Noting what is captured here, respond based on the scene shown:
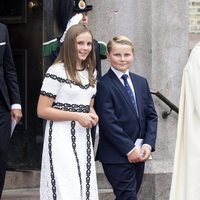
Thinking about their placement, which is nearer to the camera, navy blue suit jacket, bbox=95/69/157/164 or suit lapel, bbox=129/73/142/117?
navy blue suit jacket, bbox=95/69/157/164

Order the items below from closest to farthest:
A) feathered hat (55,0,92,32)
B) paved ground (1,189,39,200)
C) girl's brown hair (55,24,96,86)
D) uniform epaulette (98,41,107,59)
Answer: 1. girl's brown hair (55,24,96,86)
2. uniform epaulette (98,41,107,59)
3. feathered hat (55,0,92,32)
4. paved ground (1,189,39,200)

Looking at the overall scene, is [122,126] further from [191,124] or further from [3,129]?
[191,124]

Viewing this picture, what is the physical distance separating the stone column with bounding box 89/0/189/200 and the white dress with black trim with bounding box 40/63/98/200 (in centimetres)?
214

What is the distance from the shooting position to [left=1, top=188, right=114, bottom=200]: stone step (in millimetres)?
7613

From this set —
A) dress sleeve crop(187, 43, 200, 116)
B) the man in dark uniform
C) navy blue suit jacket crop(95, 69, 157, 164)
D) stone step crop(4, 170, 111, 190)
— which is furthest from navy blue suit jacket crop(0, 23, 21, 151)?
dress sleeve crop(187, 43, 200, 116)

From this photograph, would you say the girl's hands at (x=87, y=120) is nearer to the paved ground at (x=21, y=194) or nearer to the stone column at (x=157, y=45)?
the paved ground at (x=21, y=194)

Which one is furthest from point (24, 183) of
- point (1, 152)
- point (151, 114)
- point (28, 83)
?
point (151, 114)

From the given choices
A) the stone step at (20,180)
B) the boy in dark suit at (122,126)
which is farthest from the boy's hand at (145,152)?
the stone step at (20,180)

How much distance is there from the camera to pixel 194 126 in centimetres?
491

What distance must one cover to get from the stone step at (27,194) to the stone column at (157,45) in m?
0.30

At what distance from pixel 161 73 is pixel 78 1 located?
1.38 metres

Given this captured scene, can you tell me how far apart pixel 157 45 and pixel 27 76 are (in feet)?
4.67

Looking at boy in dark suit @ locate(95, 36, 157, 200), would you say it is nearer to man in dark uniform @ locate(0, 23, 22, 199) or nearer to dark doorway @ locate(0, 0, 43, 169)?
man in dark uniform @ locate(0, 23, 22, 199)

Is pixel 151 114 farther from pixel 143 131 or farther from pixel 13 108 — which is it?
pixel 13 108
